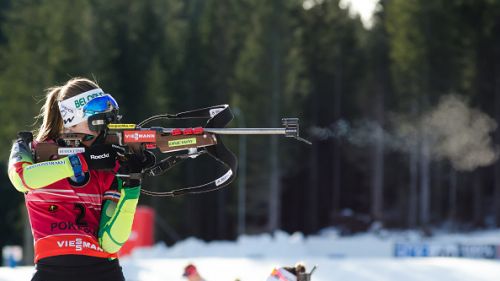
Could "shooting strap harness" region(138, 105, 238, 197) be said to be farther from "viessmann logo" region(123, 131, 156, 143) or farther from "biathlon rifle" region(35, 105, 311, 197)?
"viessmann logo" region(123, 131, 156, 143)

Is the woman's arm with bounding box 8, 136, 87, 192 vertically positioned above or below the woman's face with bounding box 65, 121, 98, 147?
below

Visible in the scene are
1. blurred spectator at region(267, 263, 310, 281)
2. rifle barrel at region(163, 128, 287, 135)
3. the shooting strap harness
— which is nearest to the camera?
rifle barrel at region(163, 128, 287, 135)

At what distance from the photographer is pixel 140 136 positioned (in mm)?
4234

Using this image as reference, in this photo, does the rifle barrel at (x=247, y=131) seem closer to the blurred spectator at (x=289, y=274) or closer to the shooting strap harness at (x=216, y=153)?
the shooting strap harness at (x=216, y=153)

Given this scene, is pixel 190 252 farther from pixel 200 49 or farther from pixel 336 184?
pixel 336 184

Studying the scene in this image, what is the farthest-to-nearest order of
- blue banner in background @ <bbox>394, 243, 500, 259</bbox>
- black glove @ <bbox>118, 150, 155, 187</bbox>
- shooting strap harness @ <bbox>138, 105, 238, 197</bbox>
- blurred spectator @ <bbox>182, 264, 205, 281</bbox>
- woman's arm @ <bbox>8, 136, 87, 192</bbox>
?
blue banner in background @ <bbox>394, 243, 500, 259</bbox>, blurred spectator @ <bbox>182, 264, 205, 281</bbox>, shooting strap harness @ <bbox>138, 105, 238, 197</bbox>, black glove @ <bbox>118, 150, 155, 187</bbox>, woman's arm @ <bbox>8, 136, 87, 192</bbox>

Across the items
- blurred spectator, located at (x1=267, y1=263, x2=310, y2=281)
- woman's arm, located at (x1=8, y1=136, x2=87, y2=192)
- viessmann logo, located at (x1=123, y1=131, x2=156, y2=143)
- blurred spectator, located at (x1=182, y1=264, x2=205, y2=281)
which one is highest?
viessmann logo, located at (x1=123, y1=131, x2=156, y2=143)

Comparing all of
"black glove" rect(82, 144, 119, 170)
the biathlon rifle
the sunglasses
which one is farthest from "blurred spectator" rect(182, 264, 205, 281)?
"black glove" rect(82, 144, 119, 170)

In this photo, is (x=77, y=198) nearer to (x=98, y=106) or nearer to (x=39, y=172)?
(x=39, y=172)

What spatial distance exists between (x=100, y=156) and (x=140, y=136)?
332 millimetres

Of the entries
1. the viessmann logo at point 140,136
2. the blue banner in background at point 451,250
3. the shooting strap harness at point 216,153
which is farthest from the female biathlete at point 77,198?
the blue banner in background at point 451,250

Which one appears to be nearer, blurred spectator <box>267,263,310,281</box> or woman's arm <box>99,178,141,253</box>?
woman's arm <box>99,178,141,253</box>

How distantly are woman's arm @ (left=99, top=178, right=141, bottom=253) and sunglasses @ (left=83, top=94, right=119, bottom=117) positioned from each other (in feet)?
1.15

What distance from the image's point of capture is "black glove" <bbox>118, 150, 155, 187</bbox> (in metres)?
4.00
